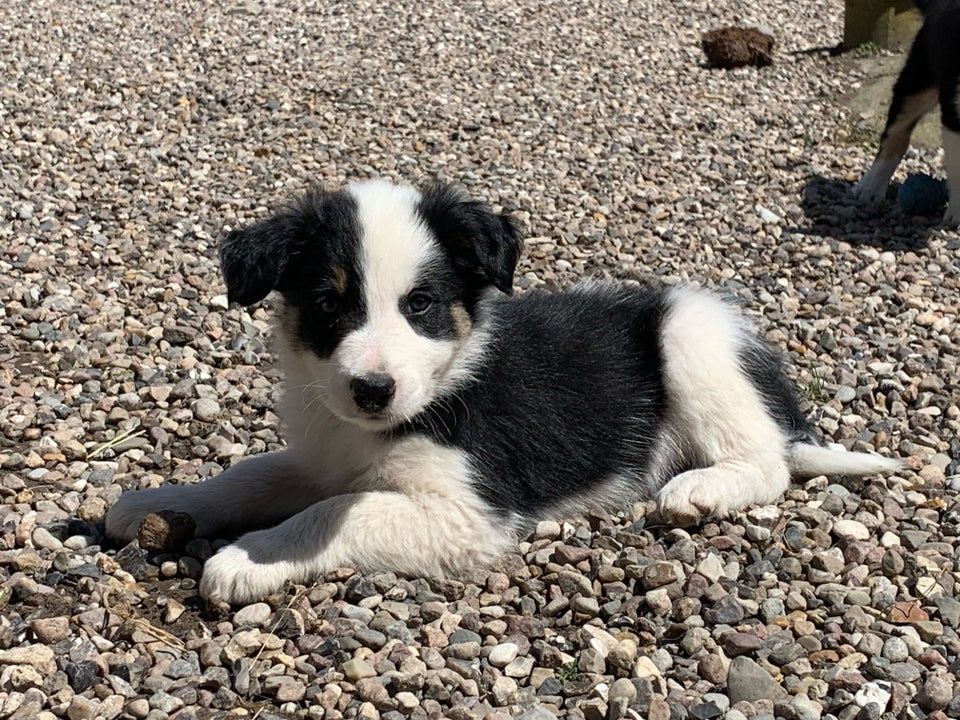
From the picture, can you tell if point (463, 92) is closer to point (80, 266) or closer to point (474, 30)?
point (474, 30)

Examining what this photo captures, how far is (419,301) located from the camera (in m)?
3.85

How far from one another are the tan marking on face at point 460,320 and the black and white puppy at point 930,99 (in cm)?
525

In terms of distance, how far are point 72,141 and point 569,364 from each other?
594cm

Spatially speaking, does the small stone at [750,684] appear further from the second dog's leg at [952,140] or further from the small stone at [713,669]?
the second dog's leg at [952,140]

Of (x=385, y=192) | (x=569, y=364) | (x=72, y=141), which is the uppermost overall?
(x=385, y=192)

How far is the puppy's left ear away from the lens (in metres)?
3.95

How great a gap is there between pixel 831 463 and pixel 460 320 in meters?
1.71

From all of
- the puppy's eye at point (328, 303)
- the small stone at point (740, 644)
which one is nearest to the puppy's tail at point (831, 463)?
the small stone at point (740, 644)

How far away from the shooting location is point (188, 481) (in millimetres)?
4699

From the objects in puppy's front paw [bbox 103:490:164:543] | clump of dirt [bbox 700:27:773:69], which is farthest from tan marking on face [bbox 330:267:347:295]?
clump of dirt [bbox 700:27:773:69]

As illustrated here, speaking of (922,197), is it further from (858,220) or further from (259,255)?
(259,255)

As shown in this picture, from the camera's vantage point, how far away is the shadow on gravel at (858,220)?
25.6ft

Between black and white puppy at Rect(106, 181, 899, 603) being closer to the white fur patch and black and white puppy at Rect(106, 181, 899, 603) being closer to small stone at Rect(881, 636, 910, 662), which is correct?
the white fur patch

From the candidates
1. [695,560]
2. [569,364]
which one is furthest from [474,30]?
[695,560]
